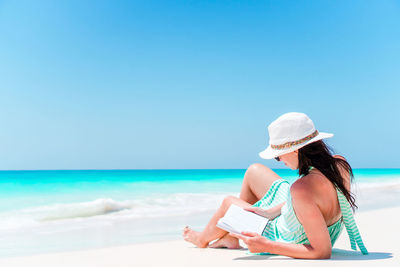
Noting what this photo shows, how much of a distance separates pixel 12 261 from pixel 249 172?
212 centimetres

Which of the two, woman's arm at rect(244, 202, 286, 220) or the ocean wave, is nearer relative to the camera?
woman's arm at rect(244, 202, 286, 220)

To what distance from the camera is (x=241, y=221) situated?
2982 mm

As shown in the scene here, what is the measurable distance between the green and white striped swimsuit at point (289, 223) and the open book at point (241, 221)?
132 millimetres

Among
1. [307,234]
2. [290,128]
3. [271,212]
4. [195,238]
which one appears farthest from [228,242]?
[290,128]

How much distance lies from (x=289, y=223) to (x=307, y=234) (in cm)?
26

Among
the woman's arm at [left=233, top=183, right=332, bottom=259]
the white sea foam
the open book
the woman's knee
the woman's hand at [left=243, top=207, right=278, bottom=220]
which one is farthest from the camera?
the white sea foam

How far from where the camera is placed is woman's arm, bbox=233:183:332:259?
8.23ft

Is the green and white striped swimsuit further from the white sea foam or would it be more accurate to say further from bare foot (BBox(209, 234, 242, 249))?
the white sea foam

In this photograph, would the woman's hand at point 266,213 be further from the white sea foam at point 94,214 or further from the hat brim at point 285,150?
the white sea foam at point 94,214

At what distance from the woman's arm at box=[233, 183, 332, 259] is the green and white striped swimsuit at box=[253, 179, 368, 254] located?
121 millimetres

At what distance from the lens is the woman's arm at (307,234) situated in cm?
251

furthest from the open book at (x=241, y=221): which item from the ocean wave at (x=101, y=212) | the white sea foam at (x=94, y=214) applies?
the ocean wave at (x=101, y=212)

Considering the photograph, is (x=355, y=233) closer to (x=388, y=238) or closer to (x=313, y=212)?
(x=313, y=212)

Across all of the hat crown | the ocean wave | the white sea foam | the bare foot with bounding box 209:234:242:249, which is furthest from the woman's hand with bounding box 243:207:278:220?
the ocean wave
